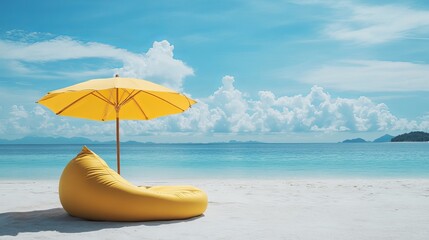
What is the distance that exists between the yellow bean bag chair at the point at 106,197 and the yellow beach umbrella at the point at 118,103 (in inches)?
51.1

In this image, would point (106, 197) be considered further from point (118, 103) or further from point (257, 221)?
point (118, 103)

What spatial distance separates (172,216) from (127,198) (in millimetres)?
715

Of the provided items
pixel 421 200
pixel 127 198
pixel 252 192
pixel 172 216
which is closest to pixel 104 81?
pixel 127 198

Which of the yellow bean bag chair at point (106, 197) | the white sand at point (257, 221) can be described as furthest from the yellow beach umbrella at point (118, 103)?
the white sand at point (257, 221)

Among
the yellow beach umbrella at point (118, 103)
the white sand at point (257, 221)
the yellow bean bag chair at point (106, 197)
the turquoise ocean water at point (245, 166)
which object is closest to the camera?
the white sand at point (257, 221)

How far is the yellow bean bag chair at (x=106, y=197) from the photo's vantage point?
5.80 meters

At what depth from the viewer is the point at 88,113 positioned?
7965mm

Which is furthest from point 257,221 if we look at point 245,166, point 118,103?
point 245,166

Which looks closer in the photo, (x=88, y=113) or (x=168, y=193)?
(x=168, y=193)

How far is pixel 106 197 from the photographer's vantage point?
5797 millimetres

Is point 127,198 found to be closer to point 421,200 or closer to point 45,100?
point 45,100

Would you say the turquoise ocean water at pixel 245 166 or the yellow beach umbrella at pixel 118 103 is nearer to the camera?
the yellow beach umbrella at pixel 118 103

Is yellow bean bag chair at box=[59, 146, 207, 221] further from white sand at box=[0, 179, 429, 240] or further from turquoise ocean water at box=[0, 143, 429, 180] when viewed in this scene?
turquoise ocean water at box=[0, 143, 429, 180]

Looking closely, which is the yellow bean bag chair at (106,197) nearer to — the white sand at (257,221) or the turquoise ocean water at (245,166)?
the white sand at (257,221)
